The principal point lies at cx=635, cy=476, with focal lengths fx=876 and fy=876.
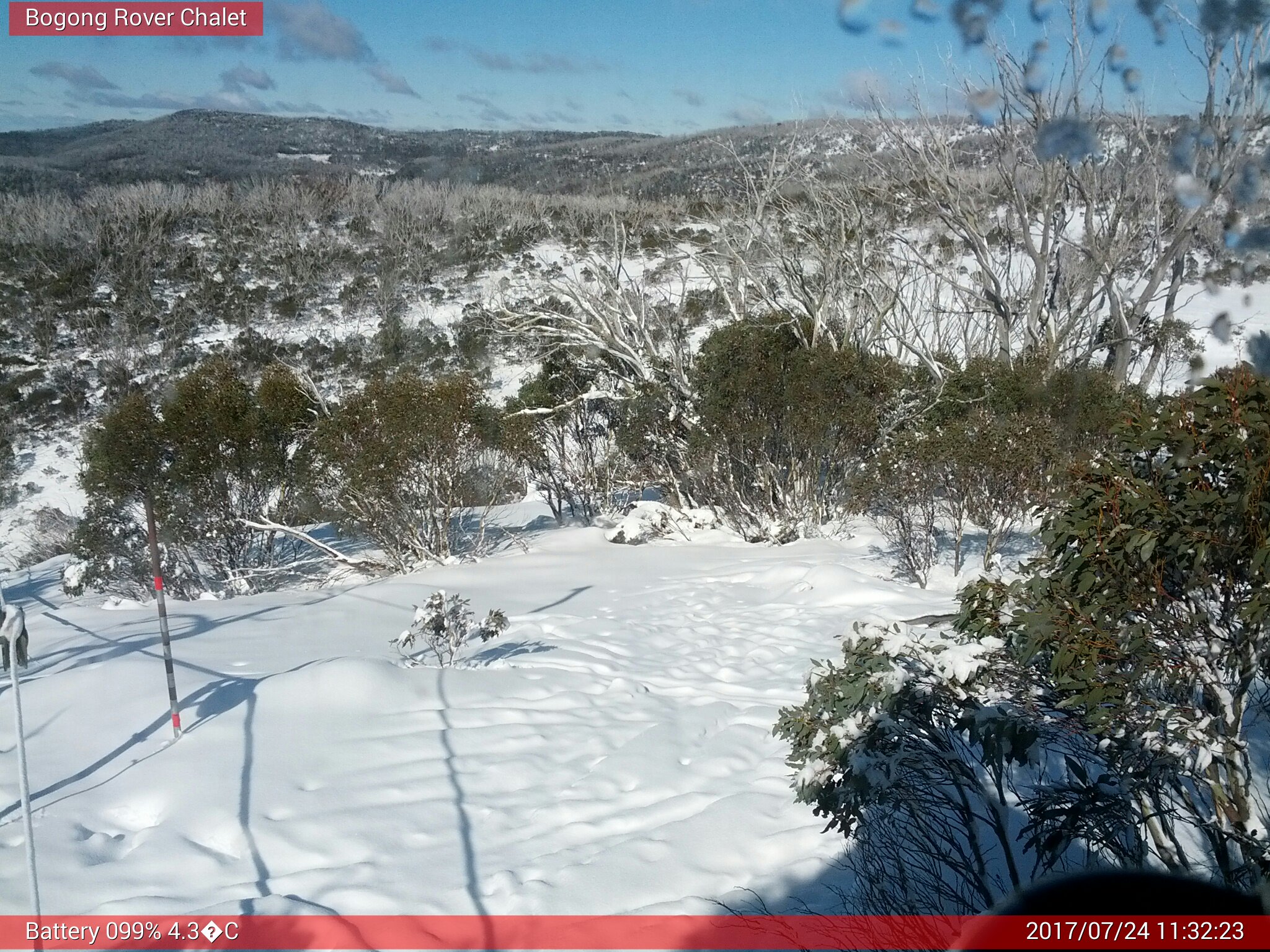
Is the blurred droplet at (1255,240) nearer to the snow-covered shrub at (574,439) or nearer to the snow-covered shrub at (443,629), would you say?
the snow-covered shrub at (443,629)

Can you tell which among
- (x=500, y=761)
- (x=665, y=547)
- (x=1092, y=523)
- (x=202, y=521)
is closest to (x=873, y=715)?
(x=1092, y=523)

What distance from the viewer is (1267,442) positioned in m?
2.49

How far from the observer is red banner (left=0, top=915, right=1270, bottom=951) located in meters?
2.86

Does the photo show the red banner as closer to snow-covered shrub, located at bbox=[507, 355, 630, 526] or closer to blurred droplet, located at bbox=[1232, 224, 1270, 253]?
blurred droplet, located at bbox=[1232, 224, 1270, 253]

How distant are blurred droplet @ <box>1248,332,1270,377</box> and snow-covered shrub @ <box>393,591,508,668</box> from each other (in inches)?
192

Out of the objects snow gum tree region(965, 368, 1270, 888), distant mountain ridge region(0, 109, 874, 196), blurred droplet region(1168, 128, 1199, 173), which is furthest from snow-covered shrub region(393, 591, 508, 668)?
distant mountain ridge region(0, 109, 874, 196)

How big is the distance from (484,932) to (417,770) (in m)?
1.41

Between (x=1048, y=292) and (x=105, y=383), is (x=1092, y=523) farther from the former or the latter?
(x=105, y=383)

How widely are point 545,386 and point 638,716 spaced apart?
938 centimetres

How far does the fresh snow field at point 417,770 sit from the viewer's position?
11.1 ft

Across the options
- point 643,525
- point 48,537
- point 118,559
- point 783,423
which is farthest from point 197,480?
point 783,423

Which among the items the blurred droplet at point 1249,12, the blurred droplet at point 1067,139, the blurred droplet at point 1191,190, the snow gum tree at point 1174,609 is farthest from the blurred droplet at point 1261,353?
the blurred droplet at point 1191,190

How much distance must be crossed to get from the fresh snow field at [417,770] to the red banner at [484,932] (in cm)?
9

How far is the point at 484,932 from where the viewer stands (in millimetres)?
3150
